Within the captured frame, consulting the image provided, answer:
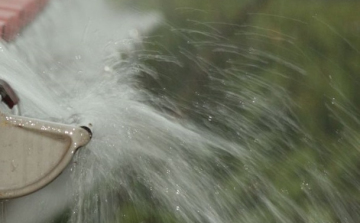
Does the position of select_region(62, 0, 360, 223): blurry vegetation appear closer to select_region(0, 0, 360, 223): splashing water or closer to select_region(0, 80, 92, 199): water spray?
select_region(0, 0, 360, 223): splashing water

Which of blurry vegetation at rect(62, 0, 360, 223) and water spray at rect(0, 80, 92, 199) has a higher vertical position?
blurry vegetation at rect(62, 0, 360, 223)

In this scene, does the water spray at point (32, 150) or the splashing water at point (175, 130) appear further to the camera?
the splashing water at point (175, 130)

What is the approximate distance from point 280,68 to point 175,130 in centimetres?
35

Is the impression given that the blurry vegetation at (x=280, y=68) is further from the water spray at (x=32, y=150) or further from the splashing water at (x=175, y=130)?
the water spray at (x=32, y=150)

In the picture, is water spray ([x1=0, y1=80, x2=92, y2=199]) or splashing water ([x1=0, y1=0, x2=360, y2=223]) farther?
splashing water ([x1=0, y1=0, x2=360, y2=223])

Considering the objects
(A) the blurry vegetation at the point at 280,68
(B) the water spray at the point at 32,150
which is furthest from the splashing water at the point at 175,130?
(B) the water spray at the point at 32,150

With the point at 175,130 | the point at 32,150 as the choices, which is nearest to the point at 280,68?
the point at 175,130

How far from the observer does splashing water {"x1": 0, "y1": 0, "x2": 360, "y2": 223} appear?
149cm

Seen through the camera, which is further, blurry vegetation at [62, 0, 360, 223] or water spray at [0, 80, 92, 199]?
blurry vegetation at [62, 0, 360, 223]

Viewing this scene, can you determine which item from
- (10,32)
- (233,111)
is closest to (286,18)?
(233,111)

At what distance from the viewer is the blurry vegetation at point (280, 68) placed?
5.04 feet

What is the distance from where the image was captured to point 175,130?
1.54m

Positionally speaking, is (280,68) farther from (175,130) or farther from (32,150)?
(32,150)

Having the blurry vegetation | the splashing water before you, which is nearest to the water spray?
the splashing water
